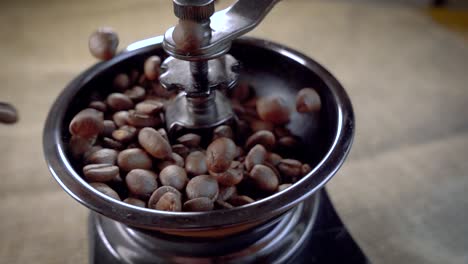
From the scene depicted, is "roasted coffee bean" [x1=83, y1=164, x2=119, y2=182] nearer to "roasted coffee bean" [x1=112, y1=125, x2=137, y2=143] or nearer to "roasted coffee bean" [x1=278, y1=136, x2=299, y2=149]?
"roasted coffee bean" [x1=112, y1=125, x2=137, y2=143]

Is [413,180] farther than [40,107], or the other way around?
[40,107]

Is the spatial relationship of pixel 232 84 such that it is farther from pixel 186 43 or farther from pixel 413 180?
pixel 413 180

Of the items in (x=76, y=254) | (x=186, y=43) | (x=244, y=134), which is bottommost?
(x=76, y=254)

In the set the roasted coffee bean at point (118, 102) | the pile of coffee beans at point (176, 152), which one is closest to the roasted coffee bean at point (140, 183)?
the pile of coffee beans at point (176, 152)

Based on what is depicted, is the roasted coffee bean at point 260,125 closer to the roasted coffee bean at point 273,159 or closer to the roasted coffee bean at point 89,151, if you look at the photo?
the roasted coffee bean at point 273,159

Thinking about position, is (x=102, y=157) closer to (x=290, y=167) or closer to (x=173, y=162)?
(x=173, y=162)

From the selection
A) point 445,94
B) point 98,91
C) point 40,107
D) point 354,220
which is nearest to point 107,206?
point 98,91

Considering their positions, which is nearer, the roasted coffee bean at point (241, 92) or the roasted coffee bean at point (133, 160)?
the roasted coffee bean at point (133, 160)
